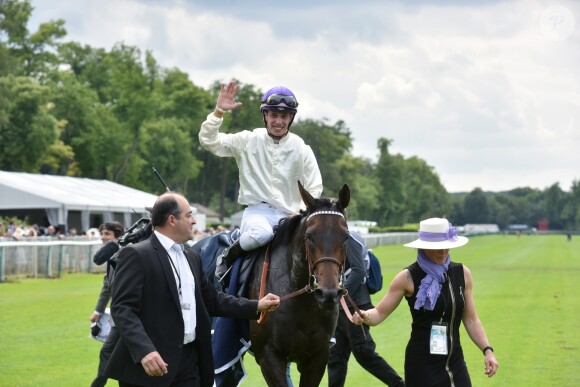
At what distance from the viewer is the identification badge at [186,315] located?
5727 millimetres

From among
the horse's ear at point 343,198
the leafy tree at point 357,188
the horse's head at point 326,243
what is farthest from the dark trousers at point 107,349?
the leafy tree at point 357,188

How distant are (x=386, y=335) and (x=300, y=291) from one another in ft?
31.9

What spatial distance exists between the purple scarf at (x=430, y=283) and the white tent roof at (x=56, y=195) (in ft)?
117

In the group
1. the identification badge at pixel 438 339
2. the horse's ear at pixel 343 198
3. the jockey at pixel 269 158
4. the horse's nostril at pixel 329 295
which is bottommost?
the identification badge at pixel 438 339

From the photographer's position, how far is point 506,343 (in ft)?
50.2

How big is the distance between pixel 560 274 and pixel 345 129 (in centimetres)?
10655

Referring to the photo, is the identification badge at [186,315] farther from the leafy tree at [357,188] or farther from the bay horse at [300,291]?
the leafy tree at [357,188]

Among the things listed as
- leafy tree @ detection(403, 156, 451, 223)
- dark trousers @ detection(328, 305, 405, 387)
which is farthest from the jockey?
leafy tree @ detection(403, 156, 451, 223)

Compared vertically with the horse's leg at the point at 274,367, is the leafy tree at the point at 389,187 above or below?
above

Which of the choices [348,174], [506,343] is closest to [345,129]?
[348,174]

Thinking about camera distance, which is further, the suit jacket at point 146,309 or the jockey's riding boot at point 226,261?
the jockey's riding boot at point 226,261

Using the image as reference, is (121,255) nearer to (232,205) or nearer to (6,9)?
(6,9)

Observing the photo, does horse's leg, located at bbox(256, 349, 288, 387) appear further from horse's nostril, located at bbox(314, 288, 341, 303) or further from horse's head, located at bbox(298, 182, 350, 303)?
horse's nostril, located at bbox(314, 288, 341, 303)

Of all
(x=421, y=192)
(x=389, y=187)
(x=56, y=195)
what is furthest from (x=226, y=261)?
(x=421, y=192)
